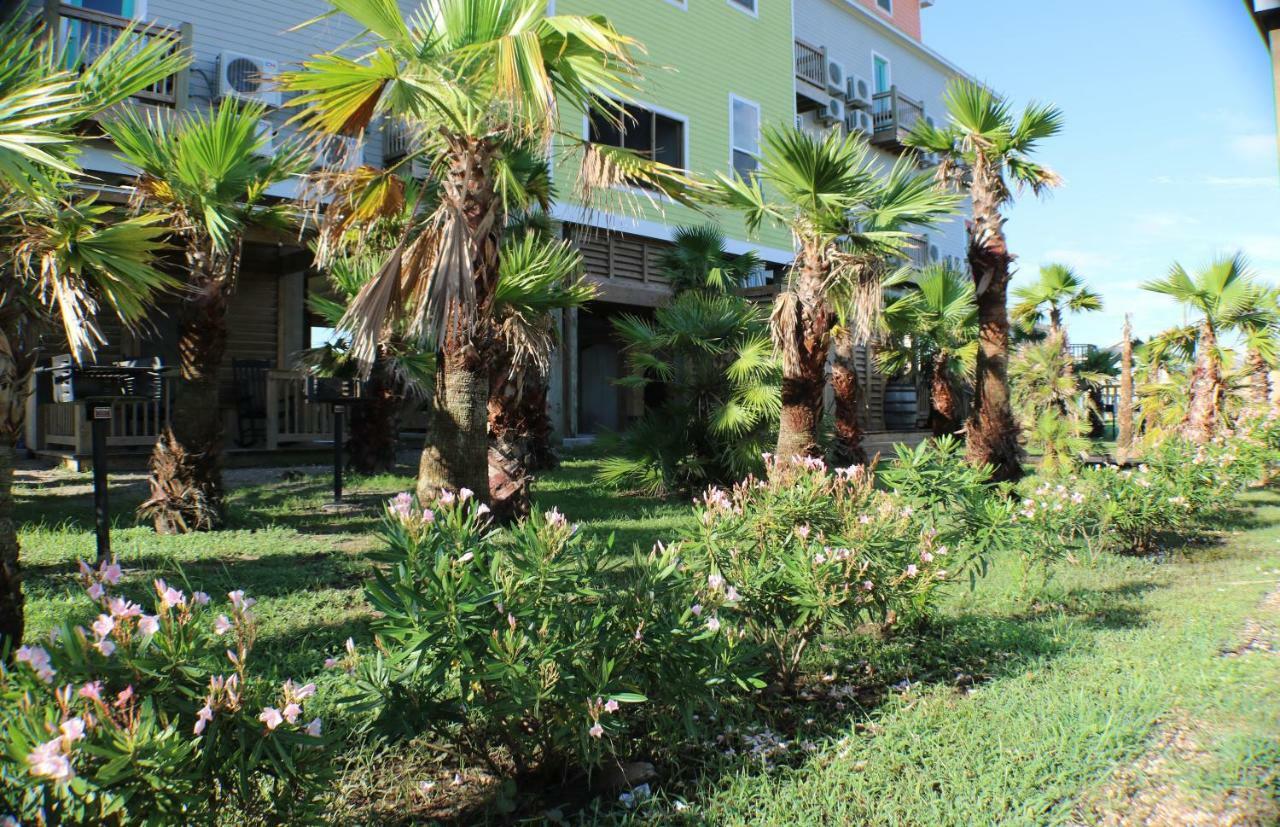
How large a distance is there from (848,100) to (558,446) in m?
13.3

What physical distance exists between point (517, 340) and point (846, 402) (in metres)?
5.94

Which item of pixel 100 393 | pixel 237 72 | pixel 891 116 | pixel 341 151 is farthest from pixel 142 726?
pixel 891 116

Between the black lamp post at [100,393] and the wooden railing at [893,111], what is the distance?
20.7 meters

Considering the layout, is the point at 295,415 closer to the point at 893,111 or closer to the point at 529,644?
the point at 529,644

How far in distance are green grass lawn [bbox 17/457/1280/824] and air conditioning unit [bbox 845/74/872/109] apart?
17.7 m

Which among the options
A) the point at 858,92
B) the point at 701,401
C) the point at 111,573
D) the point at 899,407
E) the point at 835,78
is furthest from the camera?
the point at 858,92

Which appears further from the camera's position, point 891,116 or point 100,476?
point 891,116

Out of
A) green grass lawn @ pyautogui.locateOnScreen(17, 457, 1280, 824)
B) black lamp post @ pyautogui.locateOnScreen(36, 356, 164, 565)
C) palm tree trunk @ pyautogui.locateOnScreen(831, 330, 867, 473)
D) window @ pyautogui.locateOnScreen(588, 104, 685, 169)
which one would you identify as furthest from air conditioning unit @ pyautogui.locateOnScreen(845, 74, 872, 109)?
black lamp post @ pyautogui.locateOnScreen(36, 356, 164, 565)

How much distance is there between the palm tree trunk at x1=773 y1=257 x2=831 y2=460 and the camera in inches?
328

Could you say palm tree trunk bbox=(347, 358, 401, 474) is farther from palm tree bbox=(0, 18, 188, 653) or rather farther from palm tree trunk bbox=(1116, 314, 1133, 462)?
palm tree trunk bbox=(1116, 314, 1133, 462)

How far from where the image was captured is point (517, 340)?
7.68 meters

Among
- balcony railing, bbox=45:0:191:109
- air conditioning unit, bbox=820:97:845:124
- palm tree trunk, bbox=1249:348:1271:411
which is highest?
air conditioning unit, bbox=820:97:845:124

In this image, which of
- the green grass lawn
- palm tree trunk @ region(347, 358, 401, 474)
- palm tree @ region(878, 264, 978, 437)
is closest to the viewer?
the green grass lawn

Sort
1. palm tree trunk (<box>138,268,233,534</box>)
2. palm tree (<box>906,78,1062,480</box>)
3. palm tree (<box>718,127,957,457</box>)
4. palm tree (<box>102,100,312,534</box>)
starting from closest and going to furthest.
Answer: palm tree (<box>102,100,312,534</box>) → palm tree trunk (<box>138,268,233,534</box>) → palm tree (<box>718,127,957,457</box>) → palm tree (<box>906,78,1062,480</box>)
